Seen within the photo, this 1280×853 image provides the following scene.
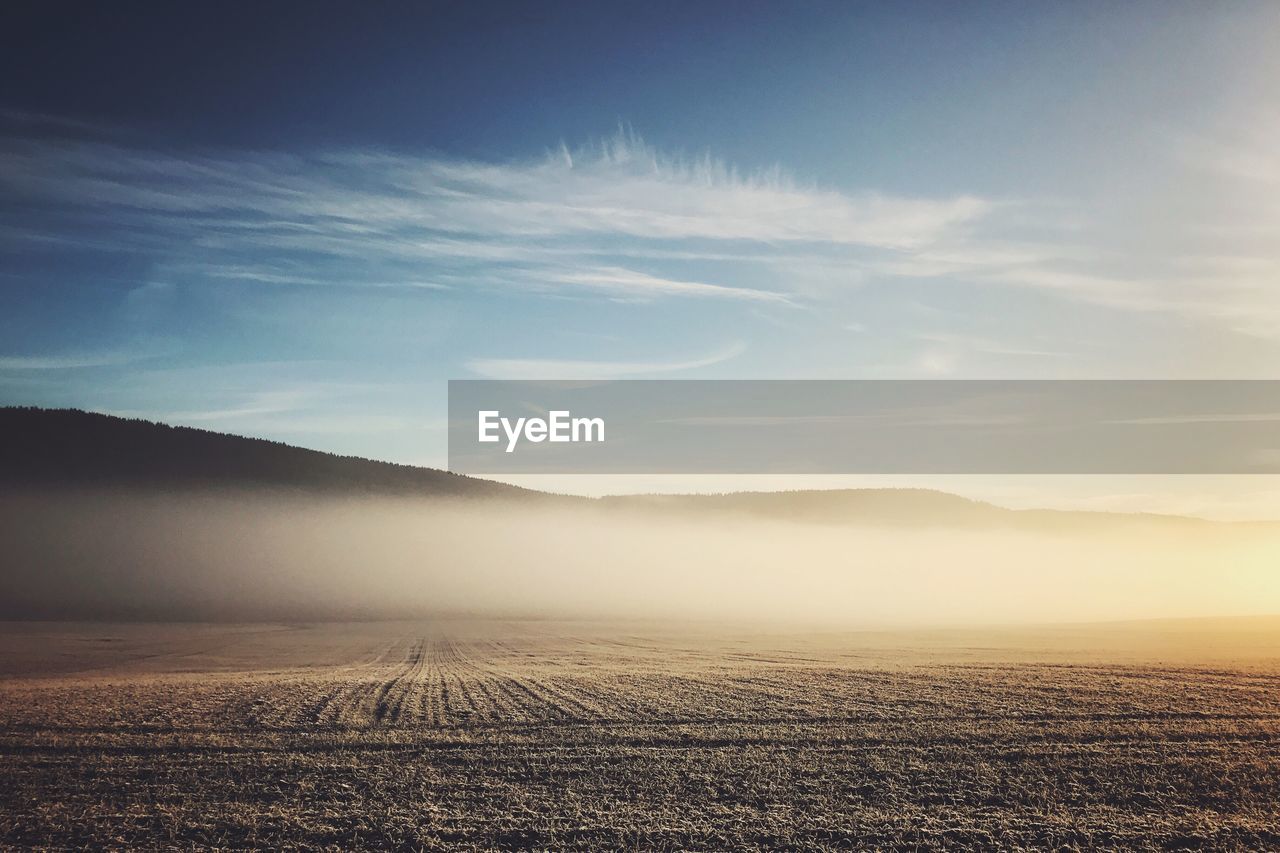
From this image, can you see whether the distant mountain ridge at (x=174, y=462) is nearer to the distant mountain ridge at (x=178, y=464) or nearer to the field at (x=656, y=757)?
the distant mountain ridge at (x=178, y=464)

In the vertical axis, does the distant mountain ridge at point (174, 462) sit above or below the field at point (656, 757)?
above

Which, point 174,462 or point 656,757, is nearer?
point 656,757

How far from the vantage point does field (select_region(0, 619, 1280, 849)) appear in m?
13.9

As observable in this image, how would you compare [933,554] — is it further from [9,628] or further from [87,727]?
[87,727]

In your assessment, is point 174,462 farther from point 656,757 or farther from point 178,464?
point 656,757

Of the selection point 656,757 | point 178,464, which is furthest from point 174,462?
point 656,757

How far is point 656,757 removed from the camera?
1827 cm

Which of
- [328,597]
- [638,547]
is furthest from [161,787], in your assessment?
[638,547]

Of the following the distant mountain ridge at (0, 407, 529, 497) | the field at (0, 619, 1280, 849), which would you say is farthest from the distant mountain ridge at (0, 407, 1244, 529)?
the field at (0, 619, 1280, 849)

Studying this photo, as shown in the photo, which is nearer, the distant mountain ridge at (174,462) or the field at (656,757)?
the field at (656,757)

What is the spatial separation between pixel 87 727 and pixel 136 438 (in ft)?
444

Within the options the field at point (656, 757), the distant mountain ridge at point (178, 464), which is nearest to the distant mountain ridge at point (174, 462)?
the distant mountain ridge at point (178, 464)

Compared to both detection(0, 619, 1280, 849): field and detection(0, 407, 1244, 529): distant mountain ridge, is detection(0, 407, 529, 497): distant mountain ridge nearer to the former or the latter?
detection(0, 407, 1244, 529): distant mountain ridge

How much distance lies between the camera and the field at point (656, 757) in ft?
45.5
